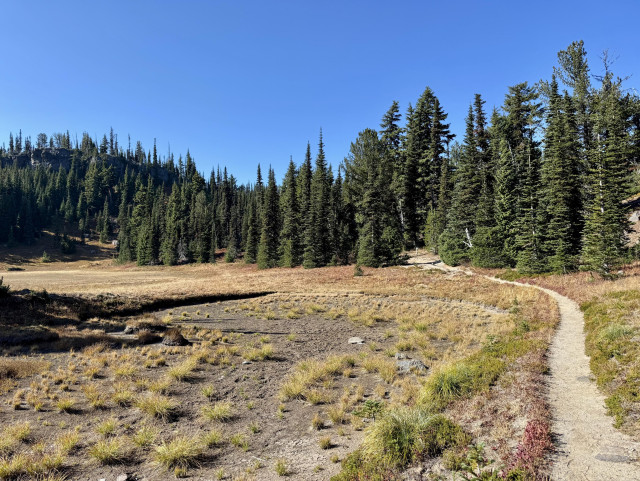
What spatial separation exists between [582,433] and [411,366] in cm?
664

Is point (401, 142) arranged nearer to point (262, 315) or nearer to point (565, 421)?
point (262, 315)

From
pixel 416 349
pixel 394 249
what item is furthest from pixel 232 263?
pixel 416 349

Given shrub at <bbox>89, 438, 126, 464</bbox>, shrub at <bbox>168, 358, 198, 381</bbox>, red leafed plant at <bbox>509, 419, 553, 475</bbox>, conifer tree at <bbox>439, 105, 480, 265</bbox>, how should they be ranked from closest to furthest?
red leafed plant at <bbox>509, 419, 553, 475</bbox>, shrub at <bbox>89, 438, 126, 464</bbox>, shrub at <bbox>168, 358, 198, 381</bbox>, conifer tree at <bbox>439, 105, 480, 265</bbox>

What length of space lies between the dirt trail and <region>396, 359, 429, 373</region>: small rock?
13.8 ft

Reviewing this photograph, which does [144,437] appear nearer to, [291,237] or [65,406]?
[65,406]

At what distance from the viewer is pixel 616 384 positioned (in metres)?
7.67

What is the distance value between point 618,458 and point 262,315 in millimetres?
22372

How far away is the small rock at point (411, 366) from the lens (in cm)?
1205

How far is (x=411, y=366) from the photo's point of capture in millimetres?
12352

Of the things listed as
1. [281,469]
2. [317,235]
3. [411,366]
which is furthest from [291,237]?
[281,469]

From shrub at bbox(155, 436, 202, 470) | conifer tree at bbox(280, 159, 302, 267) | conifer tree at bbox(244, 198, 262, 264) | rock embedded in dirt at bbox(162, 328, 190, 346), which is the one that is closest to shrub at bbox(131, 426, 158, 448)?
shrub at bbox(155, 436, 202, 470)

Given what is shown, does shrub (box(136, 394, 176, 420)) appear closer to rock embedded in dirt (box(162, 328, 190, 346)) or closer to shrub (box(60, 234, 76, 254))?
rock embedded in dirt (box(162, 328, 190, 346))

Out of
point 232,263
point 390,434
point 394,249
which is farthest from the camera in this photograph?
point 232,263

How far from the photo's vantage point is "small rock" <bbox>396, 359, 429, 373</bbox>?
39.5ft
